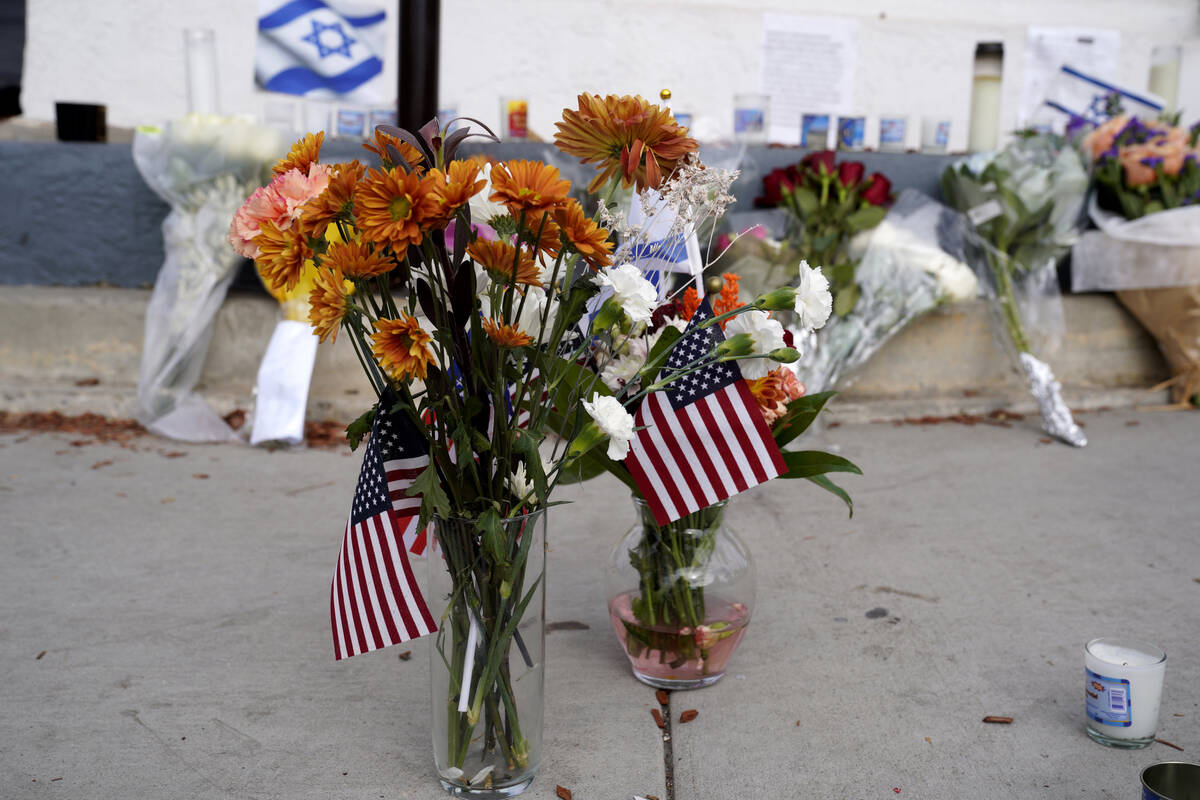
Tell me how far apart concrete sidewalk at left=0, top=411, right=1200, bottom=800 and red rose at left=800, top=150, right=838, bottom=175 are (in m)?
1.16

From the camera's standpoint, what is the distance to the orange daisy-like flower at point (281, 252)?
1216 mm

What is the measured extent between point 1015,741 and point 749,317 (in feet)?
2.81

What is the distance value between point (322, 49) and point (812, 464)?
14.9ft

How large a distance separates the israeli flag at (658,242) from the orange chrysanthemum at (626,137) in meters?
0.09

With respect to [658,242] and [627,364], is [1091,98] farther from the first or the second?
[627,364]

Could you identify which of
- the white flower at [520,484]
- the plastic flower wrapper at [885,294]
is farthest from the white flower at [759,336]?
the plastic flower wrapper at [885,294]

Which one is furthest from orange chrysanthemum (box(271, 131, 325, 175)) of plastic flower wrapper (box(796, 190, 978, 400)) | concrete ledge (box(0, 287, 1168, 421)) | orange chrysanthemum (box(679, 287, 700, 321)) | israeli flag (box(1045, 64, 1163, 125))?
israeli flag (box(1045, 64, 1163, 125))

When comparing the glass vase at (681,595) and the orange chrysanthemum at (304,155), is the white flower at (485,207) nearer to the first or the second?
the orange chrysanthemum at (304,155)

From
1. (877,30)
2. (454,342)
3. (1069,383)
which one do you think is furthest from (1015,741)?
(877,30)

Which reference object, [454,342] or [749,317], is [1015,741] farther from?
[454,342]

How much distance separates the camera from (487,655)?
1.44m

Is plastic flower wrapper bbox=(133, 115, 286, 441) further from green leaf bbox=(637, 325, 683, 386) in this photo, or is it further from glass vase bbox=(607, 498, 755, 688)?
green leaf bbox=(637, 325, 683, 386)

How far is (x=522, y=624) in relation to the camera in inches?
58.6

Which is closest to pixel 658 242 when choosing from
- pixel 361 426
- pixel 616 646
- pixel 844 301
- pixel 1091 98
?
pixel 361 426
